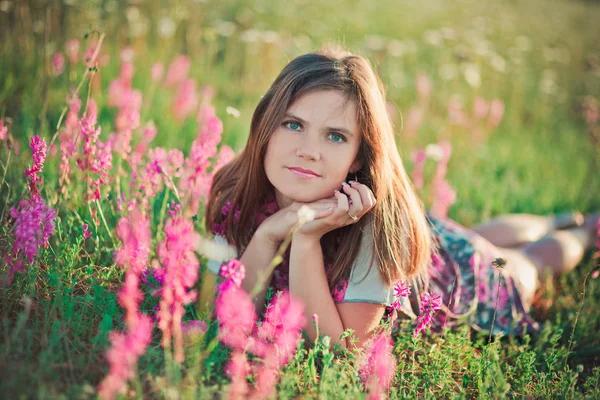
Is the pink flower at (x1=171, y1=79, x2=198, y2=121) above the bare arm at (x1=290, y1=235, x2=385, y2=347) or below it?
above

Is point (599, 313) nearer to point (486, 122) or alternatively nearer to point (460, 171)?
point (460, 171)

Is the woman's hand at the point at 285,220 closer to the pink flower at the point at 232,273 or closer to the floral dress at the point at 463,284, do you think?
the floral dress at the point at 463,284

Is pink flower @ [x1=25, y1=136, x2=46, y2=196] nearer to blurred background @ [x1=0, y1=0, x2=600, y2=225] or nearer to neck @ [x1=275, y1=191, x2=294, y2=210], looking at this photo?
blurred background @ [x1=0, y1=0, x2=600, y2=225]

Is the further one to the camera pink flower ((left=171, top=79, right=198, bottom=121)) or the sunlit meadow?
pink flower ((left=171, top=79, right=198, bottom=121))

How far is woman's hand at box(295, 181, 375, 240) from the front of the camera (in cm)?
235

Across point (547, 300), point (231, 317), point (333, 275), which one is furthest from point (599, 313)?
point (231, 317)

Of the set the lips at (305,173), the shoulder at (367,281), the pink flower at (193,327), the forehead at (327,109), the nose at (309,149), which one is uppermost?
the forehead at (327,109)

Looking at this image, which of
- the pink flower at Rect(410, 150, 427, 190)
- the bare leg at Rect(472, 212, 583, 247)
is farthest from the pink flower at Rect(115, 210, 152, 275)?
the bare leg at Rect(472, 212, 583, 247)

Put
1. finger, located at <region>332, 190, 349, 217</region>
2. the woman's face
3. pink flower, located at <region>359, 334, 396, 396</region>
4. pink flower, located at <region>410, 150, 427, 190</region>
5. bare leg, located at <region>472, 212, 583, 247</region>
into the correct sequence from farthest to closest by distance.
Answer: bare leg, located at <region>472, 212, 583, 247</region> → pink flower, located at <region>410, 150, 427, 190</region> → the woman's face → finger, located at <region>332, 190, 349, 217</region> → pink flower, located at <region>359, 334, 396, 396</region>

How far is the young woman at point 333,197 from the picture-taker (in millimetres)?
2416

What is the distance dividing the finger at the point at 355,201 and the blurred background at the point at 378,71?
745mm

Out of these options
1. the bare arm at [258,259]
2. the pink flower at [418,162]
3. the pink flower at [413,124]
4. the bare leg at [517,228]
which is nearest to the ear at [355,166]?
the bare arm at [258,259]

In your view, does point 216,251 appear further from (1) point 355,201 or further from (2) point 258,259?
(1) point 355,201

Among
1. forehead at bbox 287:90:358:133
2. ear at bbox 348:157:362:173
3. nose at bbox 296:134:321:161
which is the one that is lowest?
ear at bbox 348:157:362:173
